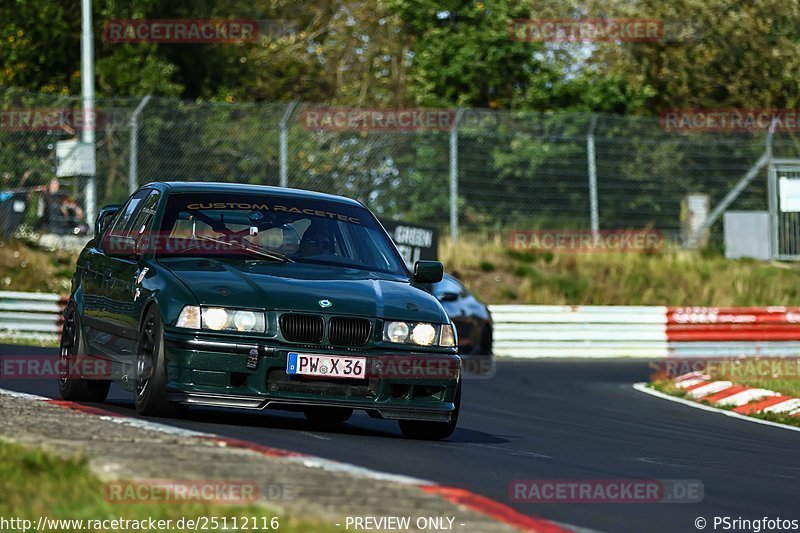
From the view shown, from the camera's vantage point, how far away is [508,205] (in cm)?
2908

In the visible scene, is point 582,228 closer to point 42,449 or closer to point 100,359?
point 100,359

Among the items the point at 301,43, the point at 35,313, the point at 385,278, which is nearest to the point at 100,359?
the point at 385,278

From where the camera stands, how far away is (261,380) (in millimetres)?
9336

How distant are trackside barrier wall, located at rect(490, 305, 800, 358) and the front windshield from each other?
50.0ft

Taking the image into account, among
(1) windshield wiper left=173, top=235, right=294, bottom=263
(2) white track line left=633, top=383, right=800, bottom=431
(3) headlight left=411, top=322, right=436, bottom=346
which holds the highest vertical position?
(1) windshield wiper left=173, top=235, right=294, bottom=263

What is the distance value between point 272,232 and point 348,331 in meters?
1.23

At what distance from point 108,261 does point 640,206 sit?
19.6 m

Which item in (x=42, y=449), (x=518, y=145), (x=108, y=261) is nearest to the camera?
(x=42, y=449)
